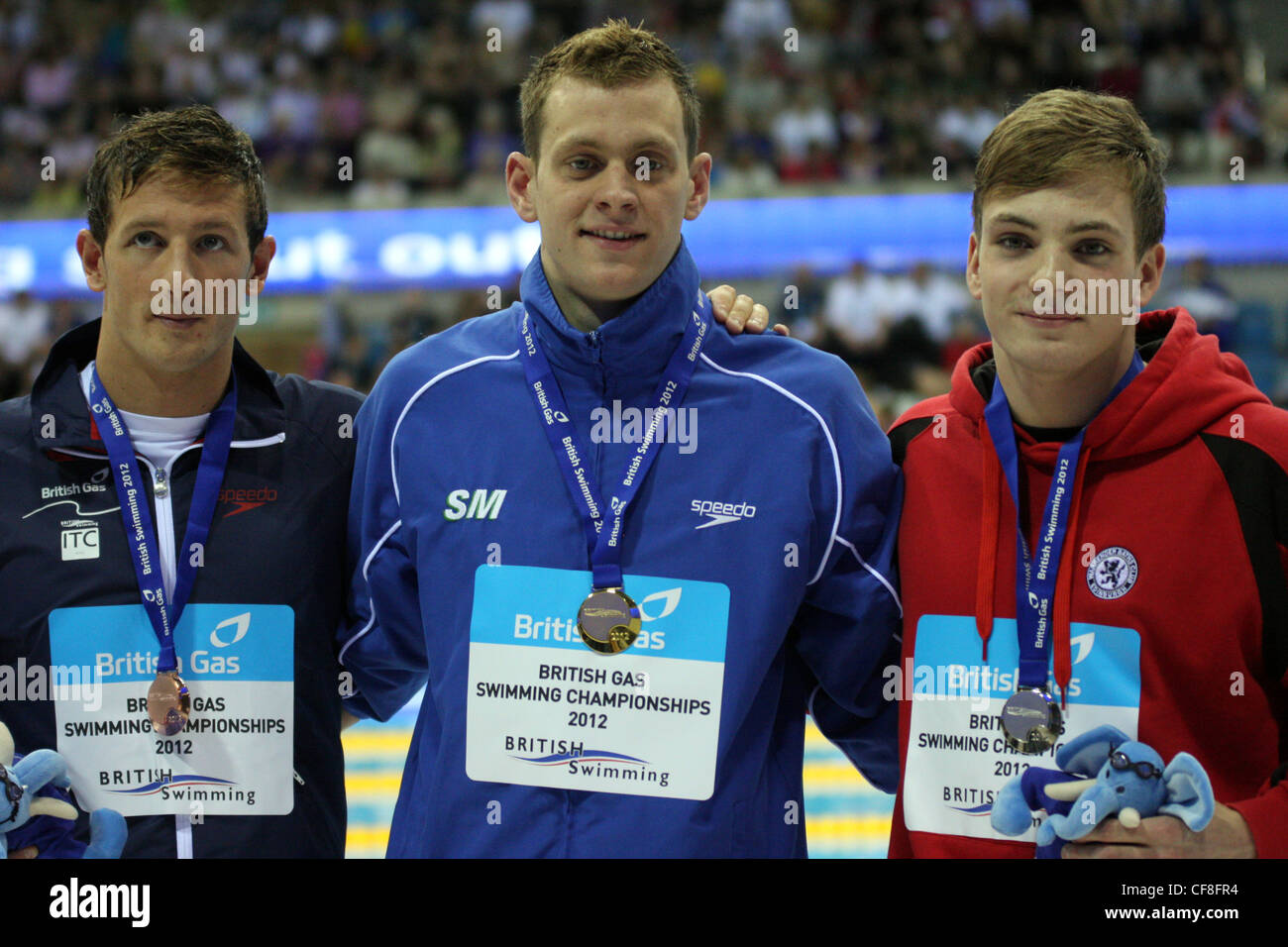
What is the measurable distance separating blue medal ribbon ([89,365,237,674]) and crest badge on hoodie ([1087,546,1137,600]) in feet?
5.62

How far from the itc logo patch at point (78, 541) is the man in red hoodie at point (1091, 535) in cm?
160

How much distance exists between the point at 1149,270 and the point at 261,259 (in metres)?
1.81

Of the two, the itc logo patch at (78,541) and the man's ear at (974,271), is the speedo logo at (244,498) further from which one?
the man's ear at (974,271)

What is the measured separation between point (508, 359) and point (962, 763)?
1.17 m

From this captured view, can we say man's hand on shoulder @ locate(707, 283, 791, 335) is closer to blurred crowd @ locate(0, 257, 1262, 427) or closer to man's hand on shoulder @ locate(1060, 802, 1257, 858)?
man's hand on shoulder @ locate(1060, 802, 1257, 858)

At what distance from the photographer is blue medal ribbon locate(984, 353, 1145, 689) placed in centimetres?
245

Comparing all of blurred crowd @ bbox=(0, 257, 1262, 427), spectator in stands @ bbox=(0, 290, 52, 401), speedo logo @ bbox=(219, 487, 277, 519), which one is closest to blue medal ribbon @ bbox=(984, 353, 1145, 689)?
speedo logo @ bbox=(219, 487, 277, 519)

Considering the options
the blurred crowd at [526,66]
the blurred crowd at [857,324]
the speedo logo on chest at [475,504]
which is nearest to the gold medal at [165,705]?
the speedo logo on chest at [475,504]

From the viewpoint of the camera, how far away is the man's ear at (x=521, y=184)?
274 cm

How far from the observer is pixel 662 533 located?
2.57 meters

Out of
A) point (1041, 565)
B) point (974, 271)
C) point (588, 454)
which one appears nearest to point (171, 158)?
point (588, 454)

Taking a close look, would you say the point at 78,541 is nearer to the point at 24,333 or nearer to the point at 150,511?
the point at 150,511

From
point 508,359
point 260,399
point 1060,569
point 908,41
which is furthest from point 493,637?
point 908,41
